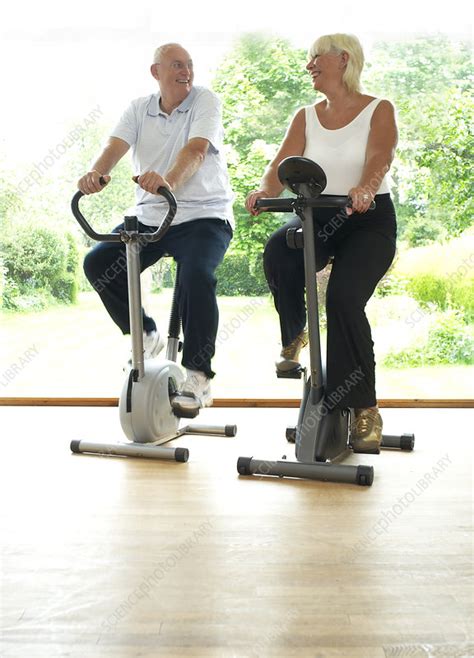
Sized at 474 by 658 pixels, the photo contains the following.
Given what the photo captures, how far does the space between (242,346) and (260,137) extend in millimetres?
1122

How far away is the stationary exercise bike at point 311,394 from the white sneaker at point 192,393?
47 cm

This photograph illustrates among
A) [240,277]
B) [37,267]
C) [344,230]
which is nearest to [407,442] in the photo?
[344,230]

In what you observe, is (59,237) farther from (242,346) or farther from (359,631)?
(359,631)

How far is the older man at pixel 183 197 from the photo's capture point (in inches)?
134

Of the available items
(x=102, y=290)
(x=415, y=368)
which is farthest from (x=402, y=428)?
(x=102, y=290)

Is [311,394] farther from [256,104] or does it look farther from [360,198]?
[256,104]

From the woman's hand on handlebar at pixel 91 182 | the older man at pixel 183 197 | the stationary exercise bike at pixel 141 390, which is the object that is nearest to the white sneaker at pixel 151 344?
the older man at pixel 183 197

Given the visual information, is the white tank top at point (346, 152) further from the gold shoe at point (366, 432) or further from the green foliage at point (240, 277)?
the green foliage at point (240, 277)

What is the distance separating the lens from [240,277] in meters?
4.98

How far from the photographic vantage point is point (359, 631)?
1705mm

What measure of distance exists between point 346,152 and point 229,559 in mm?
1590

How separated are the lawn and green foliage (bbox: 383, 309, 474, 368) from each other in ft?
0.15

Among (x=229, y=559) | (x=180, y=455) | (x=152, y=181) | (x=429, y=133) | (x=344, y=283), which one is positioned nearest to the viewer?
(x=229, y=559)

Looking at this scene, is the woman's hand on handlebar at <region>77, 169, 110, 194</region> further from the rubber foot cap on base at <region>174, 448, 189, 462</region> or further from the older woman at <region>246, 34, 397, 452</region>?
the rubber foot cap on base at <region>174, 448, 189, 462</region>
